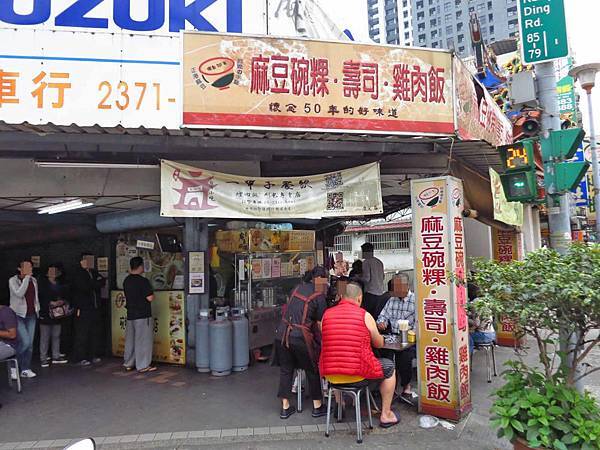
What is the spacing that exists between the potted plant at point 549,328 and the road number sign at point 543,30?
2.47m

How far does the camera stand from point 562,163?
15.0 feet

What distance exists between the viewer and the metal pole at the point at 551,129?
14.8ft

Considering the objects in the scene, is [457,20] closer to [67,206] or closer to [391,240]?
[391,240]

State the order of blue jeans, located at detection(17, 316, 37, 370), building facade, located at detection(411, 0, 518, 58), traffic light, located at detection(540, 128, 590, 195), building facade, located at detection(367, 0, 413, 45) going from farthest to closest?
building facade, located at detection(367, 0, 413, 45), building facade, located at detection(411, 0, 518, 58), blue jeans, located at detection(17, 316, 37, 370), traffic light, located at detection(540, 128, 590, 195)

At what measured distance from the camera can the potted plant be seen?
312 cm

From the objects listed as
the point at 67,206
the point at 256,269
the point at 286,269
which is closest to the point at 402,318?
the point at 256,269

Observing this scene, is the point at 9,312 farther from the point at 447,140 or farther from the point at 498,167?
the point at 498,167

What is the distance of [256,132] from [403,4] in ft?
377

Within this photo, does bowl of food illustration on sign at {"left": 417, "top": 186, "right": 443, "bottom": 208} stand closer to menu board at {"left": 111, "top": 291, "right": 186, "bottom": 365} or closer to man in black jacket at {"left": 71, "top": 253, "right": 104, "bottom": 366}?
menu board at {"left": 111, "top": 291, "right": 186, "bottom": 365}

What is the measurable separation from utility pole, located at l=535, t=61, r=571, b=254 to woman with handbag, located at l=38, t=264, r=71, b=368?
7.67 metres

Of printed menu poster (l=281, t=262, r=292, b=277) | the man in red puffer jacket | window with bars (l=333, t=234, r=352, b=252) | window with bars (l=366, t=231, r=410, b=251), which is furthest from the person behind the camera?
window with bars (l=333, t=234, r=352, b=252)

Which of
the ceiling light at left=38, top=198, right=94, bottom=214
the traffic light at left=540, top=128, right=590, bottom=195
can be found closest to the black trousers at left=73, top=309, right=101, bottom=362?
the ceiling light at left=38, top=198, right=94, bottom=214

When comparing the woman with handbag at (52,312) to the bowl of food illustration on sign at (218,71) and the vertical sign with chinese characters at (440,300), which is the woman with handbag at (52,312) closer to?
the bowl of food illustration on sign at (218,71)

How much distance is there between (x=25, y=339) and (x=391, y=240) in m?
24.2
